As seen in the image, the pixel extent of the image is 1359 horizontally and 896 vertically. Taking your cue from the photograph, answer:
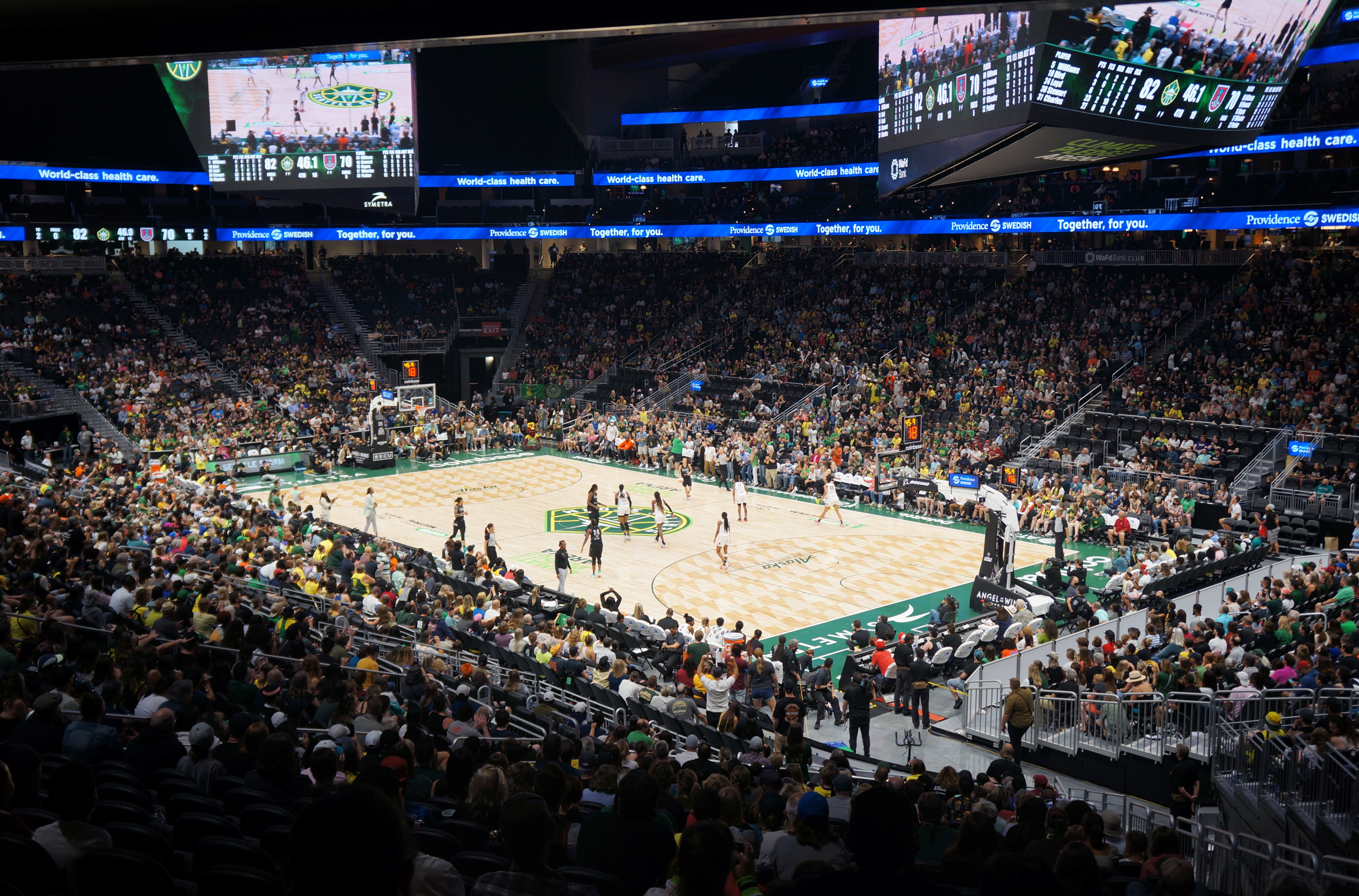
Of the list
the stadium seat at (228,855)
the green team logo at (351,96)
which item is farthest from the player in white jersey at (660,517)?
the stadium seat at (228,855)

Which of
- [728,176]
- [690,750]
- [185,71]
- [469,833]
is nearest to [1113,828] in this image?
[690,750]

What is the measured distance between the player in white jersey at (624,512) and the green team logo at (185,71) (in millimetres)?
21722

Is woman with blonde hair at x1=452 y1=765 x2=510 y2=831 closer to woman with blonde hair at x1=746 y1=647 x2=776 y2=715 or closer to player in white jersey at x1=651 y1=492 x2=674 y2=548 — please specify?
woman with blonde hair at x1=746 y1=647 x2=776 y2=715

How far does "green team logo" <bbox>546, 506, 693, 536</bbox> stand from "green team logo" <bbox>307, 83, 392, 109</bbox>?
17.1 meters

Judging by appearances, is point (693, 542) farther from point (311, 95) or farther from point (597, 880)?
point (311, 95)

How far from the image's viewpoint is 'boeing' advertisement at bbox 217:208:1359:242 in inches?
1235

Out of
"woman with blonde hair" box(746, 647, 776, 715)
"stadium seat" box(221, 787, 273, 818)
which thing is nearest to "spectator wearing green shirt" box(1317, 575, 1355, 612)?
"woman with blonde hair" box(746, 647, 776, 715)

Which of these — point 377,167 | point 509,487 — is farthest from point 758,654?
point 377,167

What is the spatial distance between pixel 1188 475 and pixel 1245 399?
373cm

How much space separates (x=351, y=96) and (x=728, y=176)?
17255 mm

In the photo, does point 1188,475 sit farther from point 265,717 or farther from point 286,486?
point 286,486

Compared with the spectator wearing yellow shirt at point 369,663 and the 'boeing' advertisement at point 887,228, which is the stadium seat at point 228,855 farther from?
the 'boeing' advertisement at point 887,228

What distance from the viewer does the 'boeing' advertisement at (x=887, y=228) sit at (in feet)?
103

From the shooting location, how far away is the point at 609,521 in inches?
1129
